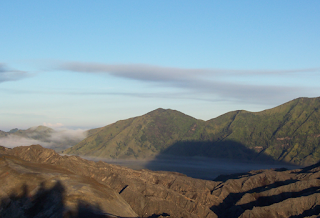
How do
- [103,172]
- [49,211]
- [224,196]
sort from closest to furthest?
[49,211] → [103,172] → [224,196]

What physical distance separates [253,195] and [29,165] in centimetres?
8283

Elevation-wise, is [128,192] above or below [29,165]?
below

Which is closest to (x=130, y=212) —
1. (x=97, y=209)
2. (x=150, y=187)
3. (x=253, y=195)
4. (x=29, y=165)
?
(x=97, y=209)

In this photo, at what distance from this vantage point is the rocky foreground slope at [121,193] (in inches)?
3236

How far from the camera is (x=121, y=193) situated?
12581 centimetres

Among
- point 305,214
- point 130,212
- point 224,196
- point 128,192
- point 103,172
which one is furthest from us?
point 224,196

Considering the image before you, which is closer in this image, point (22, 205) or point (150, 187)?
point (22, 205)

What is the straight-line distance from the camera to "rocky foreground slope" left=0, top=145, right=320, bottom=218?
82.2m

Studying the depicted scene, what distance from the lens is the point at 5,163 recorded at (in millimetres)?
95562

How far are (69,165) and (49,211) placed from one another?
57798mm

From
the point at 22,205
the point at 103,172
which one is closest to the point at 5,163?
the point at 22,205

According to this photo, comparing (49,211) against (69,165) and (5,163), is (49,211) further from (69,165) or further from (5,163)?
(69,165)

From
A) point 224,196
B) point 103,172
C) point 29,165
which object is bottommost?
point 224,196

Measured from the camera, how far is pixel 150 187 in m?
136
